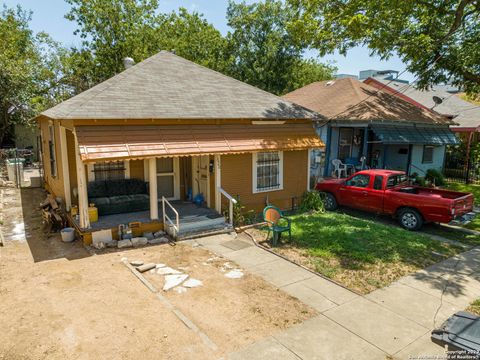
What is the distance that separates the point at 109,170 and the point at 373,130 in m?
12.6

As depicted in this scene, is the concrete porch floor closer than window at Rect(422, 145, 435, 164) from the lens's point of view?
Yes

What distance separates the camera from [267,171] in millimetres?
13141

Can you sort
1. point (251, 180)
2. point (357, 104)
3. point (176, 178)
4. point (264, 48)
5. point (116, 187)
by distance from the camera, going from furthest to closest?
point (264, 48)
point (357, 104)
point (176, 178)
point (251, 180)
point (116, 187)

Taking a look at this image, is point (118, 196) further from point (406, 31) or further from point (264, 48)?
point (264, 48)

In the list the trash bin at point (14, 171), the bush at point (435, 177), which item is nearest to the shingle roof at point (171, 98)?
the trash bin at point (14, 171)

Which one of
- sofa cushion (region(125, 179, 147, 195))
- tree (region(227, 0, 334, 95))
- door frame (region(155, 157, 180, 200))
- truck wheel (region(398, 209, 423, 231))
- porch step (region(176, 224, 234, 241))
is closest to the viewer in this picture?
porch step (region(176, 224, 234, 241))

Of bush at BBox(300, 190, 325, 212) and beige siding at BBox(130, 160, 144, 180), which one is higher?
beige siding at BBox(130, 160, 144, 180)

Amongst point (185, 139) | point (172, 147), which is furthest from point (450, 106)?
point (172, 147)

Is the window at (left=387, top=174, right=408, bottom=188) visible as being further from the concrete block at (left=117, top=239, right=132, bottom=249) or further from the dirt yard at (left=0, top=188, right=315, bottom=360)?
the concrete block at (left=117, top=239, right=132, bottom=249)

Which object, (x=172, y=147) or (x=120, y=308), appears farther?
(x=172, y=147)

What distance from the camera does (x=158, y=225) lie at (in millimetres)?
10797

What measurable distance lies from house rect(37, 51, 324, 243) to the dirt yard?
1.68 m

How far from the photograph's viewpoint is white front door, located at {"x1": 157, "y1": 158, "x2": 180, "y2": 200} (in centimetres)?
1300

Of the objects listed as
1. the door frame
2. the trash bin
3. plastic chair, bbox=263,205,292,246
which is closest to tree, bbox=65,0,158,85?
the trash bin
